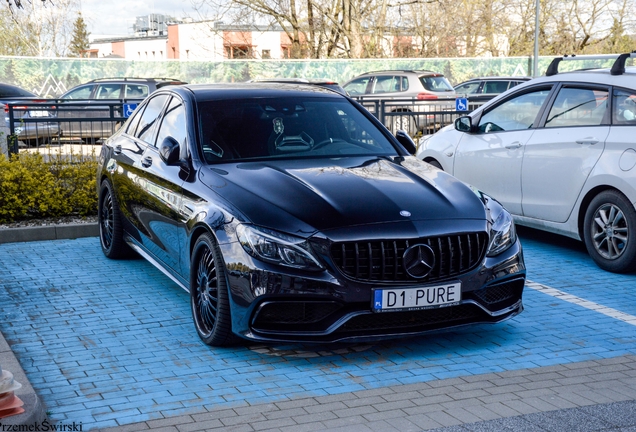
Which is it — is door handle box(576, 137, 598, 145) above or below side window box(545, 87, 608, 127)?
below

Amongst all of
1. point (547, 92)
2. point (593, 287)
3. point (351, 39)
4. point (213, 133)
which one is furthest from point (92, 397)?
point (351, 39)

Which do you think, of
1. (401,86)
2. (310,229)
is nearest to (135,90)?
(401,86)

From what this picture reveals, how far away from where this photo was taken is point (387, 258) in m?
4.94

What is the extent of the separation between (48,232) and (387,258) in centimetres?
525

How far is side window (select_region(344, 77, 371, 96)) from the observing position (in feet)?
87.4

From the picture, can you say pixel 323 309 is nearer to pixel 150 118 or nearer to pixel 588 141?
pixel 150 118

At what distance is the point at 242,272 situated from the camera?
4.96m

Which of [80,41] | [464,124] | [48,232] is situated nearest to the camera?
[464,124]

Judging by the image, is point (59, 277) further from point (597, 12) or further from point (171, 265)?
point (597, 12)

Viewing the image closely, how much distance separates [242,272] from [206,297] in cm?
56

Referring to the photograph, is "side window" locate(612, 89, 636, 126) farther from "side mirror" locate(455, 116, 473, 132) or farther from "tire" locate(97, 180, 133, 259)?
"tire" locate(97, 180, 133, 259)

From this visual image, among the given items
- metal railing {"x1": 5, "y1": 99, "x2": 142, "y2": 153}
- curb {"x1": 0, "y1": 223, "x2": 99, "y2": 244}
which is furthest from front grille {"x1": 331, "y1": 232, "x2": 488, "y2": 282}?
metal railing {"x1": 5, "y1": 99, "x2": 142, "y2": 153}

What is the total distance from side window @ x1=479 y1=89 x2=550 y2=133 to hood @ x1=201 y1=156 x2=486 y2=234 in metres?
2.65

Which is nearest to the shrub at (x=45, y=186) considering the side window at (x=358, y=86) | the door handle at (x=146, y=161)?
the door handle at (x=146, y=161)
